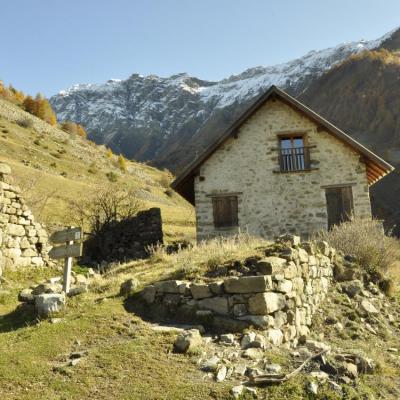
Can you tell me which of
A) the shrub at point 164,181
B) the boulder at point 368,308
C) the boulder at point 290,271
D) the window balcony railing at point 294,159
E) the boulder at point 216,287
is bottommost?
the boulder at point 368,308

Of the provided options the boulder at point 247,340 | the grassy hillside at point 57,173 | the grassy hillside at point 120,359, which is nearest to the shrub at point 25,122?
the grassy hillside at point 57,173

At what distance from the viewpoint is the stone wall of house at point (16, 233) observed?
38.9ft

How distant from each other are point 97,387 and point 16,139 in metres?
40.9

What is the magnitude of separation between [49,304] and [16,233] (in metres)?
5.66

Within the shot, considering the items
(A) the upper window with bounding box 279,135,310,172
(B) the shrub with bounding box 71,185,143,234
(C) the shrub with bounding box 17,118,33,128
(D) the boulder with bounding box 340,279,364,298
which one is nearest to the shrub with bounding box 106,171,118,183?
(C) the shrub with bounding box 17,118,33,128

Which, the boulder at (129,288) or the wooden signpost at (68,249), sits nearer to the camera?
the boulder at (129,288)

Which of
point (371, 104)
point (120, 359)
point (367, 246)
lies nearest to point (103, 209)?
point (367, 246)

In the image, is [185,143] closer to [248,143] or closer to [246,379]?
[248,143]

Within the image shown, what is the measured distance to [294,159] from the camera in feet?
62.0

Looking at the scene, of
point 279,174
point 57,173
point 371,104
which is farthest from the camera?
point 371,104

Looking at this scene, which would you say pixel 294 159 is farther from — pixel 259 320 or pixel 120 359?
pixel 120 359

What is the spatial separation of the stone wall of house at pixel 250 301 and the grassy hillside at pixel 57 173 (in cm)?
1691

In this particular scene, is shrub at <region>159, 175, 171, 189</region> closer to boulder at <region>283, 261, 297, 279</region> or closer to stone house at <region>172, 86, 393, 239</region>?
stone house at <region>172, 86, 393, 239</region>

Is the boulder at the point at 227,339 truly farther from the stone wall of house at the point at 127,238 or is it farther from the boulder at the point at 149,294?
the stone wall of house at the point at 127,238
